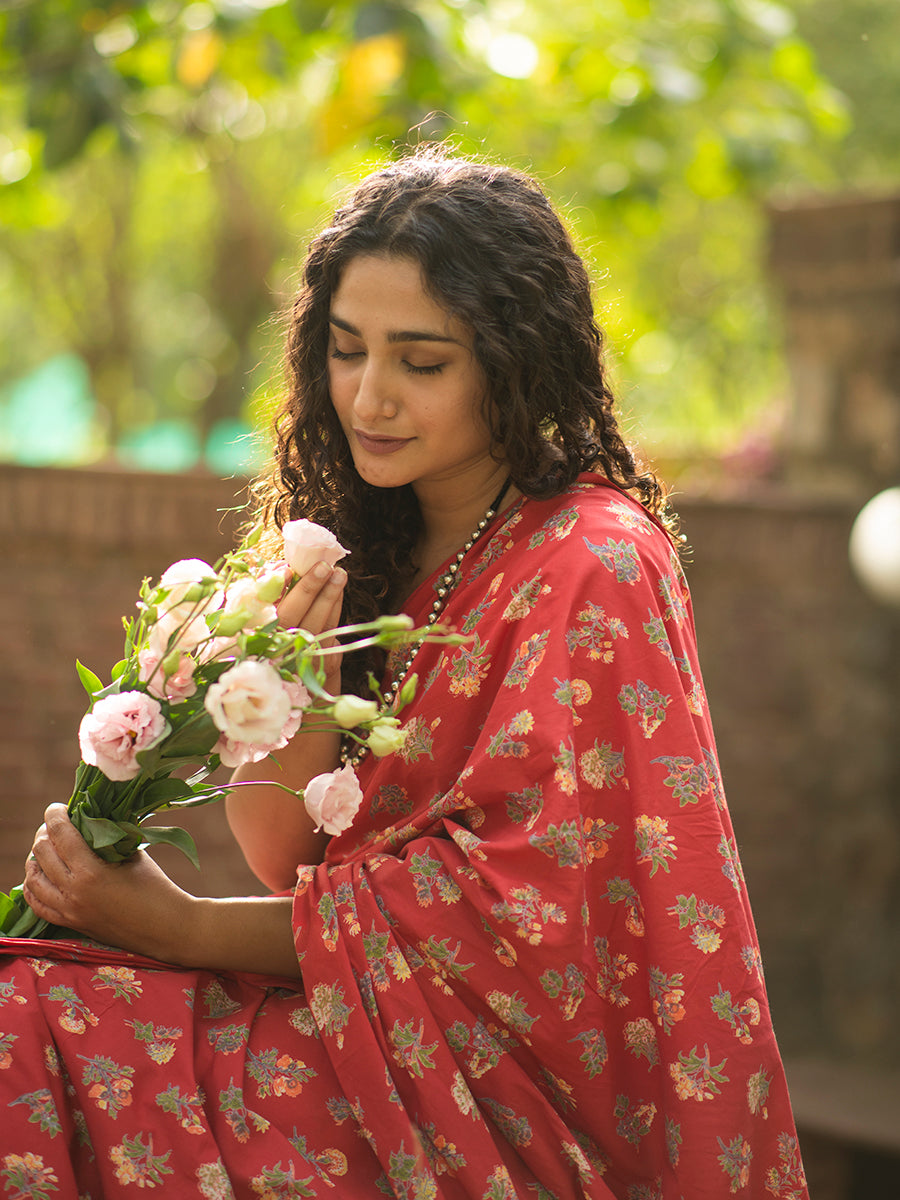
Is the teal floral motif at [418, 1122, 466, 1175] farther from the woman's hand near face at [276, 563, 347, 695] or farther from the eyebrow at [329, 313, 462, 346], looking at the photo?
the eyebrow at [329, 313, 462, 346]

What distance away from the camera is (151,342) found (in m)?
14.1

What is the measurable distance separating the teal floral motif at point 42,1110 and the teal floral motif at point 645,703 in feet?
3.02

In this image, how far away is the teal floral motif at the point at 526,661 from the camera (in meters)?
1.90

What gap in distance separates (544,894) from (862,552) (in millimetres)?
3030

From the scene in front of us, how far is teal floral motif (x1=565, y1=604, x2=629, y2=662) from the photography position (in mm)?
1907

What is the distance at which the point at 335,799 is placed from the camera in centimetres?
181

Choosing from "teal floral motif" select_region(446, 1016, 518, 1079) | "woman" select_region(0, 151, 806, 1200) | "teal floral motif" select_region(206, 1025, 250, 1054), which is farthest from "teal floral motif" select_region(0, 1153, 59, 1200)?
"teal floral motif" select_region(446, 1016, 518, 1079)

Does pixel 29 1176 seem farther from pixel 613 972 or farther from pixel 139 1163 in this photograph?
pixel 613 972

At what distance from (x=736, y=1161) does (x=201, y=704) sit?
0.94m

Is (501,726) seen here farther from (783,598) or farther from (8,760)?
(783,598)

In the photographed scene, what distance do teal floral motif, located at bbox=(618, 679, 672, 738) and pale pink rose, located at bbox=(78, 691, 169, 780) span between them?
644 mm

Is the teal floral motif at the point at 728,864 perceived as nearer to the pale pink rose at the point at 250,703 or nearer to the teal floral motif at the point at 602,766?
the teal floral motif at the point at 602,766

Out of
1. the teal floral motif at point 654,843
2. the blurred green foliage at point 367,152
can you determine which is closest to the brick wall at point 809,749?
the blurred green foliage at point 367,152

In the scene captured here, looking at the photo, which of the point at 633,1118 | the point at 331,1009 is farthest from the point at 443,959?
the point at 633,1118
